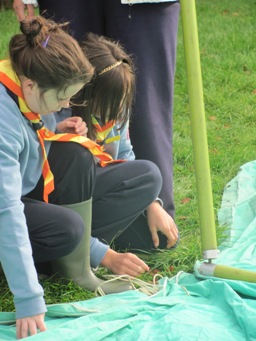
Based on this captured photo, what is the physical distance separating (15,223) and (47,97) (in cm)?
41

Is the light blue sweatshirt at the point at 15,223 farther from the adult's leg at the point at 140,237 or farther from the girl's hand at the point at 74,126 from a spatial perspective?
the adult's leg at the point at 140,237

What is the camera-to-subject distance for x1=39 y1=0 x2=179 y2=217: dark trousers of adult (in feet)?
10.5

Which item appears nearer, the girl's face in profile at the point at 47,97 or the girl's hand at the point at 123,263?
the girl's face in profile at the point at 47,97

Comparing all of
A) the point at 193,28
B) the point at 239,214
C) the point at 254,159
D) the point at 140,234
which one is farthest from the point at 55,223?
the point at 254,159

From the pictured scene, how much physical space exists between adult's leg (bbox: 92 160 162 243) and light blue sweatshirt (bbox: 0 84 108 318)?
54 centimetres

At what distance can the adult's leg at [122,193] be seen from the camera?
304cm

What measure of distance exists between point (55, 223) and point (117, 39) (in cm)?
89

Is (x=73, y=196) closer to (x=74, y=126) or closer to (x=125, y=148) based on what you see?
(x=74, y=126)

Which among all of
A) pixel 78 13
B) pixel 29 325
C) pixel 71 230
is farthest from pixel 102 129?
pixel 29 325

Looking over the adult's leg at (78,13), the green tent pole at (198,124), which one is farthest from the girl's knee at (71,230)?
the adult's leg at (78,13)

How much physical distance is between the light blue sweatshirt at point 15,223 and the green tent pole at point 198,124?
61 centimetres

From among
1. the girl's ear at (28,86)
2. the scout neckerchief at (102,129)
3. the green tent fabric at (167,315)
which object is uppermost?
the girl's ear at (28,86)

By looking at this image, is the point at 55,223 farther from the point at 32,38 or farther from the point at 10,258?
the point at 32,38

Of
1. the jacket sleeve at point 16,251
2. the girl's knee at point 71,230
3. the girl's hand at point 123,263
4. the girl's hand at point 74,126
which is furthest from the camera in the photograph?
the girl's hand at point 123,263
